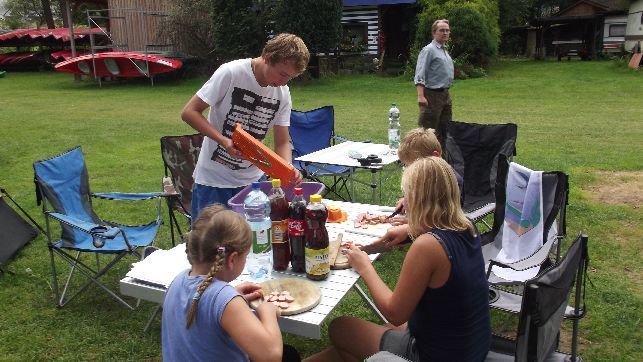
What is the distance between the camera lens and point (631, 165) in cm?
693

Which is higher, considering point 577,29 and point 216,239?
point 577,29

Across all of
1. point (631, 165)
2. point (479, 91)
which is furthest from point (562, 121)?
point (479, 91)

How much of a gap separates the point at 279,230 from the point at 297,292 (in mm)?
294

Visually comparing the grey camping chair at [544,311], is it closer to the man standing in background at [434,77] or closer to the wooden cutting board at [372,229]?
the wooden cutting board at [372,229]

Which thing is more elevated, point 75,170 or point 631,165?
point 75,170

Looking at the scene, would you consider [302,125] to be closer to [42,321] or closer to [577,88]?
[42,321]

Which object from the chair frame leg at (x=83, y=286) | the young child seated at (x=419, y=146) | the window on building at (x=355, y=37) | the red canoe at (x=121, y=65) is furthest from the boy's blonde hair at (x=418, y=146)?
the window on building at (x=355, y=37)

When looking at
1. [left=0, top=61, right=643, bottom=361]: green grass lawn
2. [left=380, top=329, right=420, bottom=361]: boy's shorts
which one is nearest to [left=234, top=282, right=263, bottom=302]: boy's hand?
[left=380, top=329, right=420, bottom=361]: boy's shorts

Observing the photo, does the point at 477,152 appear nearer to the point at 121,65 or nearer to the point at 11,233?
the point at 11,233

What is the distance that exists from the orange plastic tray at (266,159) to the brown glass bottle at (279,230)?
212mm

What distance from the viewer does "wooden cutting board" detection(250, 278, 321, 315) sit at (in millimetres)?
2027

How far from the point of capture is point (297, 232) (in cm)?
226

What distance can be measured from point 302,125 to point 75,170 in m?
2.74

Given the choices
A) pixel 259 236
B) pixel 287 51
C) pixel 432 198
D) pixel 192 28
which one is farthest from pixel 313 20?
pixel 432 198
